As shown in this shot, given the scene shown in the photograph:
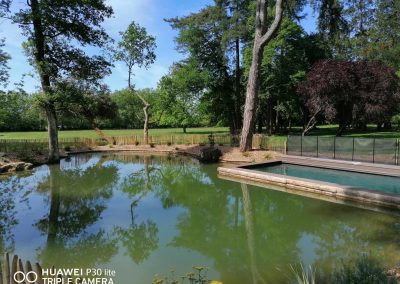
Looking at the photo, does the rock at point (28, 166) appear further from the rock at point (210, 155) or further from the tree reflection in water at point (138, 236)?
the rock at point (210, 155)

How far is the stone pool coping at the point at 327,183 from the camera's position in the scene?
36.9 feet

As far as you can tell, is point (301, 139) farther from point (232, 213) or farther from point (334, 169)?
point (232, 213)

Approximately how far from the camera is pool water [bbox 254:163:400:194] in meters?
13.9

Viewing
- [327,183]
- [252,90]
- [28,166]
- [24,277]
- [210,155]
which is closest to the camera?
[24,277]

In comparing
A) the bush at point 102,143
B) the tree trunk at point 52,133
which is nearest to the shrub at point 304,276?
the tree trunk at point 52,133

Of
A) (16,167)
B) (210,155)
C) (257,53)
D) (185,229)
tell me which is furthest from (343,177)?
(16,167)

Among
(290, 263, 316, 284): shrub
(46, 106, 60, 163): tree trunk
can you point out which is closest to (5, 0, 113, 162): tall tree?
(46, 106, 60, 163): tree trunk

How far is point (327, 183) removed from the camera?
13.2 metres

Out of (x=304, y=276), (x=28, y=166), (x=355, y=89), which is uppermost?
(x=355, y=89)

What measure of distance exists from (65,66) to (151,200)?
14.5 meters

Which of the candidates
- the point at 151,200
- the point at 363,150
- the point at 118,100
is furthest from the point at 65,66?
the point at 118,100

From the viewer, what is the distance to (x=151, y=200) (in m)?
13.0

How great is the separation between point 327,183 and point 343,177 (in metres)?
3.33

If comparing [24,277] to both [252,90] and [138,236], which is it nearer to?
[138,236]
